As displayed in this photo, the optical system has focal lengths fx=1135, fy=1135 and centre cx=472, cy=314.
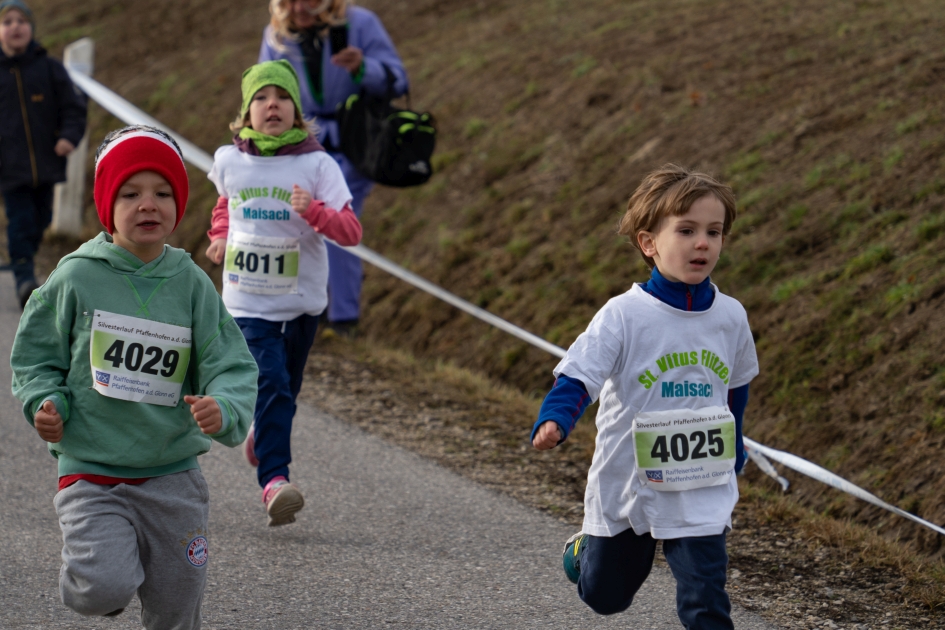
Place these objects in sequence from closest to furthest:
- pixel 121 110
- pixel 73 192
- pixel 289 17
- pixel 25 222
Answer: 1. pixel 289 17
2. pixel 25 222
3. pixel 121 110
4. pixel 73 192

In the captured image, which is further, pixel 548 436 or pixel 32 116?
pixel 32 116

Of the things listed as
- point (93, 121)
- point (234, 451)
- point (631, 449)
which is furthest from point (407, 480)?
point (93, 121)

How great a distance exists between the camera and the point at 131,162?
314 cm

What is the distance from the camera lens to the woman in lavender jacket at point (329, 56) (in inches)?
267

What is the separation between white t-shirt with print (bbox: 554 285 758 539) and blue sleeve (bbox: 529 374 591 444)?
0.09 feet

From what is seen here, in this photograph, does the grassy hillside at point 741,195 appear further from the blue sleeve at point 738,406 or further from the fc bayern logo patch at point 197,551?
the fc bayern logo patch at point 197,551

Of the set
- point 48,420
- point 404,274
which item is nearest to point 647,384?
point 48,420

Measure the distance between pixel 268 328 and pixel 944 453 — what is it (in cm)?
306

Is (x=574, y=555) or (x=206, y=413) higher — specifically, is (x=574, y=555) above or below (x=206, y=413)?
below

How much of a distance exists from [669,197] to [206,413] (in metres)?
1.46

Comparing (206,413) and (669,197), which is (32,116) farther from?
(669,197)

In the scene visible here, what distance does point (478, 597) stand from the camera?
4133 millimetres

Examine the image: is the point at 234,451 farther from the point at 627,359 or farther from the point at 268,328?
the point at 627,359

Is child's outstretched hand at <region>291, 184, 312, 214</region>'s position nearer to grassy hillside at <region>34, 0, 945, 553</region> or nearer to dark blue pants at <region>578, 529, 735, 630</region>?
dark blue pants at <region>578, 529, 735, 630</region>
